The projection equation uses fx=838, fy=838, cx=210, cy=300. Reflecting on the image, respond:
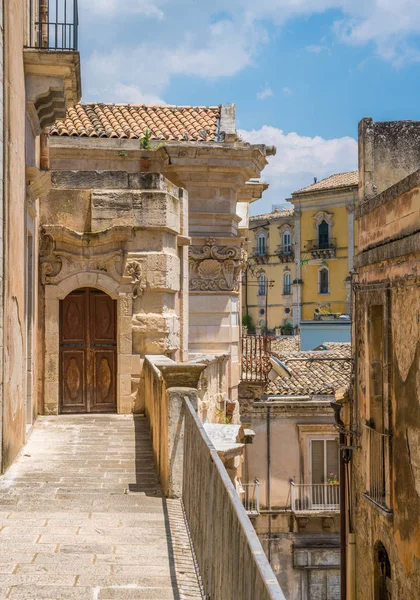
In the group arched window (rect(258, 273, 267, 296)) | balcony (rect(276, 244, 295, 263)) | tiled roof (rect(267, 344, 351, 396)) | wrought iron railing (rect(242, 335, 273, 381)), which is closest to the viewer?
wrought iron railing (rect(242, 335, 273, 381))

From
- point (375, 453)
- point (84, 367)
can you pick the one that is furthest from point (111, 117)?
point (375, 453)

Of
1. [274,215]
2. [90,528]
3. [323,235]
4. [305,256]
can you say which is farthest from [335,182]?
[90,528]

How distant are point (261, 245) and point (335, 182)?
1065 centimetres

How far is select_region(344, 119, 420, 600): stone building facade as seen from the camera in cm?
1080

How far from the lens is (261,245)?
6706cm

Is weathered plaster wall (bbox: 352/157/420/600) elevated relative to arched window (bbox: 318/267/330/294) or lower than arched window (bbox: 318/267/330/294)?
lower

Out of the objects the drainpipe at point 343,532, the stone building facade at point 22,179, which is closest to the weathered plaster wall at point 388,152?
the drainpipe at point 343,532

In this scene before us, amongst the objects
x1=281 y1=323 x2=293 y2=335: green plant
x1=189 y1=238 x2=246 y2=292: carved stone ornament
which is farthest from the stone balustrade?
x1=281 y1=323 x2=293 y2=335: green plant

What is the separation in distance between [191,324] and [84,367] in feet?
16.2

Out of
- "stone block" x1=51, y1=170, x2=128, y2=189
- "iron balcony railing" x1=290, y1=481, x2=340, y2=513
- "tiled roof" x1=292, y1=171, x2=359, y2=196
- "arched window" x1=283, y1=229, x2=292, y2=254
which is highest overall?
"tiled roof" x1=292, y1=171, x2=359, y2=196

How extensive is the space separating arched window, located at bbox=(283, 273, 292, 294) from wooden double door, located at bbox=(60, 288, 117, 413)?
5162 centimetres

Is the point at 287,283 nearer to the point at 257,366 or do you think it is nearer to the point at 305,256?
the point at 305,256

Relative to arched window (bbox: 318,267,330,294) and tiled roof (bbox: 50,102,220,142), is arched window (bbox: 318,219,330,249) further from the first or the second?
tiled roof (bbox: 50,102,220,142)

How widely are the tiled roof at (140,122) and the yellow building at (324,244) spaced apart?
36780 mm
